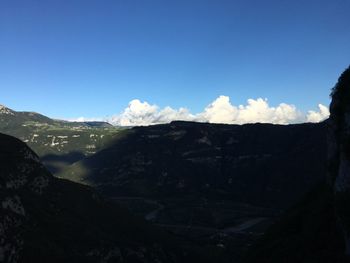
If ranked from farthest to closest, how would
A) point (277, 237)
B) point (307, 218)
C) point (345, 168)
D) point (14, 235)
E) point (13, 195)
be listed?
1. point (13, 195)
2. point (14, 235)
3. point (277, 237)
4. point (307, 218)
5. point (345, 168)

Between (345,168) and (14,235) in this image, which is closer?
(345,168)

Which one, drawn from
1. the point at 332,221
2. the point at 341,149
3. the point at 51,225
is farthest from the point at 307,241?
the point at 51,225

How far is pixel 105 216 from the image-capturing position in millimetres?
197625

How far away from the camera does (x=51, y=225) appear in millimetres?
152250

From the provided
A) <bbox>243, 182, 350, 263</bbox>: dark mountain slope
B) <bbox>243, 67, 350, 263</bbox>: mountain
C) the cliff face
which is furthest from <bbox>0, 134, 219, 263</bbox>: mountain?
the cliff face

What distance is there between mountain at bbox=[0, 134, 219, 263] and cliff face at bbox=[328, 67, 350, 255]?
8010 cm

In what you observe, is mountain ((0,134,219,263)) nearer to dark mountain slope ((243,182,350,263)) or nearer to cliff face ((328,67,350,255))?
dark mountain slope ((243,182,350,263))

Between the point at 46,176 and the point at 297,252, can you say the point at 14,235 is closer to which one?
the point at 46,176

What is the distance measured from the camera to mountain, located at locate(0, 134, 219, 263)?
415 ft

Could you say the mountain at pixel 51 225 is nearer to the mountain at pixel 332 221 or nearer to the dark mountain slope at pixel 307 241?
the dark mountain slope at pixel 307 241

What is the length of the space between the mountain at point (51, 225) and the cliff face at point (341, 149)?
263 feet

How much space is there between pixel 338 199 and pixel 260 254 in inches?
1408

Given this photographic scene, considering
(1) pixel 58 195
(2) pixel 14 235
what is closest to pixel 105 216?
(1) pixel 58 195

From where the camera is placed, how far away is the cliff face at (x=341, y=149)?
221 feet
